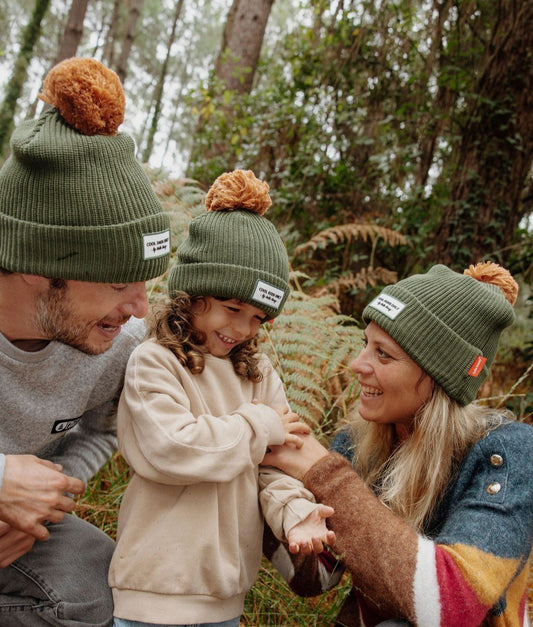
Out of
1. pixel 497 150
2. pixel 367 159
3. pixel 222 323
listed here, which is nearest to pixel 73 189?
pixel 222 323

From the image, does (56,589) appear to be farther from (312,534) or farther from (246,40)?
(246,40)

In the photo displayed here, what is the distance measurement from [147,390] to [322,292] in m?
3.35

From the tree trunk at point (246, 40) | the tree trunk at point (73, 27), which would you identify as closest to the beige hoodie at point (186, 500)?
the tree trunk at point (246, 40)

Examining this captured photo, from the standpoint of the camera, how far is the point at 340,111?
658cm

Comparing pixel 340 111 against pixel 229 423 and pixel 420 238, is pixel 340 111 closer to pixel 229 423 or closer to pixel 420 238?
pixel 420 238

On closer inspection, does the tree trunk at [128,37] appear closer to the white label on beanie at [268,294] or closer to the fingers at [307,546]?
the white label on beanie at [268,294]

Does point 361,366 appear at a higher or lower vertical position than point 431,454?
higher

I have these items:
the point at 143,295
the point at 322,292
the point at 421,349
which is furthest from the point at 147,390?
the point at 322,292

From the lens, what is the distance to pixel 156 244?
2092 mm

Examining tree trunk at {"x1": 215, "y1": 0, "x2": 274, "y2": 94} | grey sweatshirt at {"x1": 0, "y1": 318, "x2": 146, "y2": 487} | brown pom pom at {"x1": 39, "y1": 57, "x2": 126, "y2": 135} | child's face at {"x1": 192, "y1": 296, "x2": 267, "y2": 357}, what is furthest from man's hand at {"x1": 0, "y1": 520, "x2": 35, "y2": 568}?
tree trunk at {"x1": 215, "y1": 0, "x2": 274, "y2": 94}

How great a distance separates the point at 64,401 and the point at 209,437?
0.73 meters

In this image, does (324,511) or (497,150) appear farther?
(497,150)

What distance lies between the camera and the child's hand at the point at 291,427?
2072mm

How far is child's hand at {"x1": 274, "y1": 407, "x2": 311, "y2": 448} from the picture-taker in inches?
81.6
